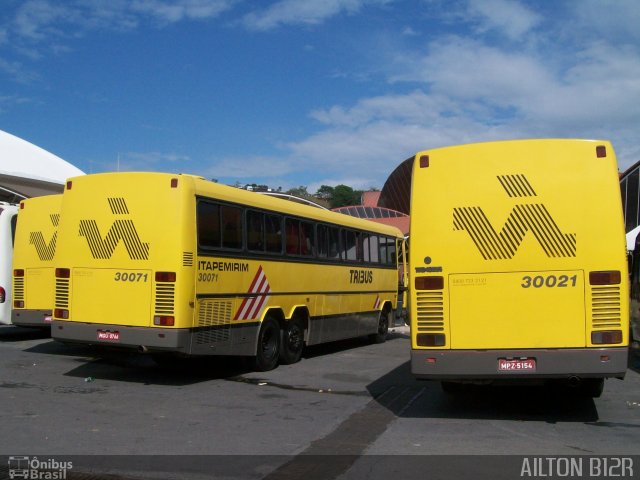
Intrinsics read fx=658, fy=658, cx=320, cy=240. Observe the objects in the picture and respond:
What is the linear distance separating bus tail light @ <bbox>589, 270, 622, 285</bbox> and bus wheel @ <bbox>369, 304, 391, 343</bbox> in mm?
10036

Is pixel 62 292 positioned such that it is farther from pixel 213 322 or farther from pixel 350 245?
pixel 350 245

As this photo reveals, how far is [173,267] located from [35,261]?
6285 millimetres

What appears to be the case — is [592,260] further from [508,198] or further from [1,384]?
[1,384]

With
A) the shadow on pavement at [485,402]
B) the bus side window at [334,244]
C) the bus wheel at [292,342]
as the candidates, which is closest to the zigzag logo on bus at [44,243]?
the bus wheel at [292,342]

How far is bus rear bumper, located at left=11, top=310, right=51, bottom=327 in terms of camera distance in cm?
1395

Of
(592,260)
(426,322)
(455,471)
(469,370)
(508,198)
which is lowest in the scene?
(455,471)

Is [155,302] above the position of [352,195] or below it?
below

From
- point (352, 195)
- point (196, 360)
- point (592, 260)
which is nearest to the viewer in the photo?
point (592, 260)

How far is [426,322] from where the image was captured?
7789mm

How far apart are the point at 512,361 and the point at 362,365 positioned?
5.92 m

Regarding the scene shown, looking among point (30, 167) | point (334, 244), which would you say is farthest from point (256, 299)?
point (30, 167)

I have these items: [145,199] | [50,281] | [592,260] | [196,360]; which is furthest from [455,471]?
[50,281]

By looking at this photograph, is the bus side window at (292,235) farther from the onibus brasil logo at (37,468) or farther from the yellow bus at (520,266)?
the onibus brasil logo at (37,468)

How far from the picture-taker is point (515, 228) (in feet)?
25.0
